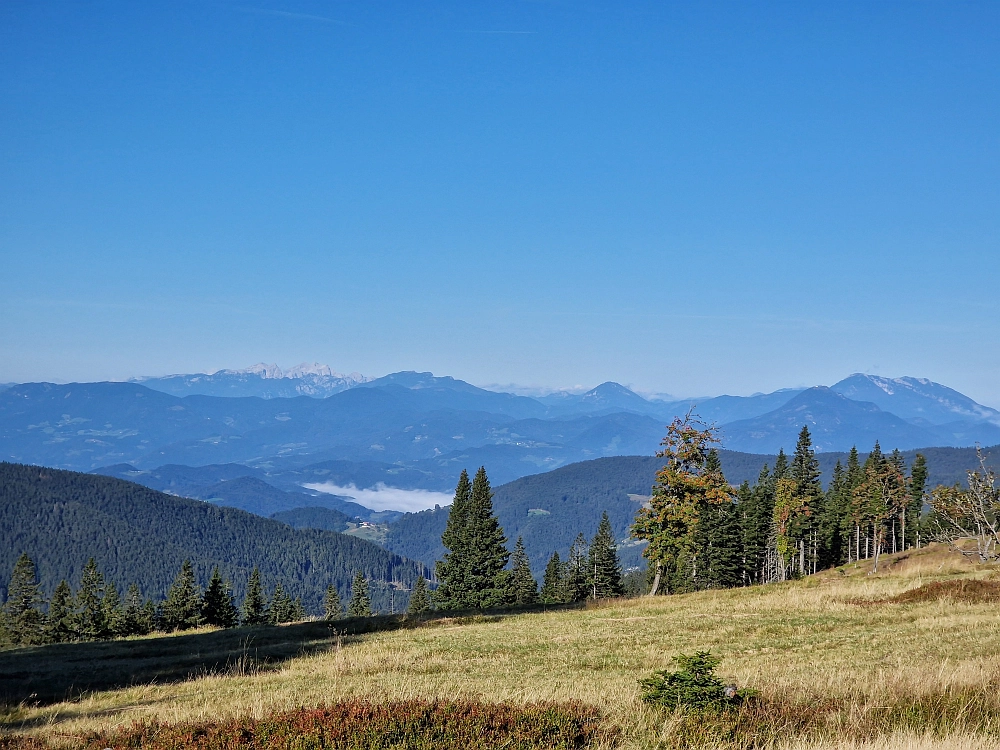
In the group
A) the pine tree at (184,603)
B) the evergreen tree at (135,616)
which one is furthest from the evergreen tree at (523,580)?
the evergreen tree at (135,616)

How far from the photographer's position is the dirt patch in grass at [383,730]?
8.12 m

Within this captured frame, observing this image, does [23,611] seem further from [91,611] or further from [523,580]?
[523,580]

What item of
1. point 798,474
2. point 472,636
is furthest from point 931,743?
point 798,474

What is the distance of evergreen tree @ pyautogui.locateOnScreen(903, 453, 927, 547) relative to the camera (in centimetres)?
9719

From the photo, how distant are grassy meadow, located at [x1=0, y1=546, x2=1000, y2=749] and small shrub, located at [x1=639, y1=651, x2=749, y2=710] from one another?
0.25m

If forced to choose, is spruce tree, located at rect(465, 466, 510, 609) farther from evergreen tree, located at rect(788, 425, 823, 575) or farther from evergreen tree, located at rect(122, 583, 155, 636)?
evergreen tree, located at rect(788, 425, 823, 575)

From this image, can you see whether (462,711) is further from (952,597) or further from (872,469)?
(872,469)

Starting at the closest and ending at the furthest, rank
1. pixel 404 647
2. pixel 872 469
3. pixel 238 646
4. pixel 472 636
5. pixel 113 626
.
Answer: pixel 404 647 → pixel 472 636 → pixel 238 646 → pixel 113 626 → pixel 872 469

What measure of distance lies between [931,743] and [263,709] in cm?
843

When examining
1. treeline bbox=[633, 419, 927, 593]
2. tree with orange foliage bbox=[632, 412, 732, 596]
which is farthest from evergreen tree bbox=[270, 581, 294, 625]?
tree with orange foliage bbox=[632, 412, 732, 596]

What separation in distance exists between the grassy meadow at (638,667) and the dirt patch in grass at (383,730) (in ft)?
1.69

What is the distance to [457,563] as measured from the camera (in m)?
78.3

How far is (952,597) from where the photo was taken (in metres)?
22.3

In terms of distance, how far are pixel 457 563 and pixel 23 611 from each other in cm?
5119
